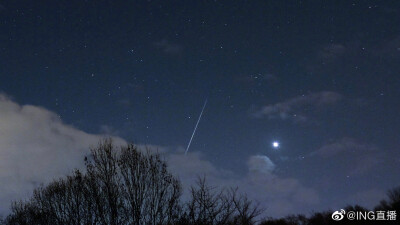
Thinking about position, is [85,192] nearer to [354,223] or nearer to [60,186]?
[60,186]

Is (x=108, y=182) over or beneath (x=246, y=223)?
over

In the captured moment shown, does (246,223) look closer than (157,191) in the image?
No

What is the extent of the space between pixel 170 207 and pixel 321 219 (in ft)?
267

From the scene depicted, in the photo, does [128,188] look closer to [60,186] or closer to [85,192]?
[85,192]

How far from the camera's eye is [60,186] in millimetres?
26016

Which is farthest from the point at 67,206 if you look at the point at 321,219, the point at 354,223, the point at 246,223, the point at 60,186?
the point at 321,219

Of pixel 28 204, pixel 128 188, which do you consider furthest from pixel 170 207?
Result: pixel 28 204

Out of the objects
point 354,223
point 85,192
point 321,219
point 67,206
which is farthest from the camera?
point 321,219

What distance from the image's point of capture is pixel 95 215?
71.6 feet

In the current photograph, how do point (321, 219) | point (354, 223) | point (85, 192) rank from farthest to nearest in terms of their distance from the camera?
point (321, 219)
point (354, 223)
point (85, 192)

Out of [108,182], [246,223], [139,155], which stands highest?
[139,155]

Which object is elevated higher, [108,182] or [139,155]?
[139,155]

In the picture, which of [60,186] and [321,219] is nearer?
[60,186]

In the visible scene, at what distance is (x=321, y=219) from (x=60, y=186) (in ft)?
263
